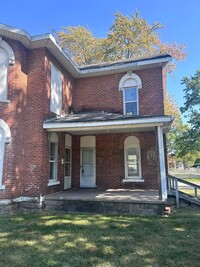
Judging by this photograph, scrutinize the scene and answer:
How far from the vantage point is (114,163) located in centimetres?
1105

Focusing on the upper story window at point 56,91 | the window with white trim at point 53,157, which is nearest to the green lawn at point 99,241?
the window with white trim at point 53,157

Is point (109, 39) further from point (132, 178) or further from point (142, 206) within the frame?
point (142, 206)

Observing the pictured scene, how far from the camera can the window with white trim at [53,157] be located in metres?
9.22

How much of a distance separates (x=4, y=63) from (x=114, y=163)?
22.0 feet

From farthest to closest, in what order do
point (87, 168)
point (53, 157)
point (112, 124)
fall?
point (87, 168)
point (53, 157)
point (112, 124)

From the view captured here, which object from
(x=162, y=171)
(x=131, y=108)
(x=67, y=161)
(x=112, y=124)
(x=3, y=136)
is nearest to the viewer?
(x=162, y=171)

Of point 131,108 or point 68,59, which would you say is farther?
point 131,108

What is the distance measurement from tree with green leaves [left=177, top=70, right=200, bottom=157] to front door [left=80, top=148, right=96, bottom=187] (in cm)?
1022

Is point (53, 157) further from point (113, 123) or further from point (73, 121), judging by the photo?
point (113, 123)

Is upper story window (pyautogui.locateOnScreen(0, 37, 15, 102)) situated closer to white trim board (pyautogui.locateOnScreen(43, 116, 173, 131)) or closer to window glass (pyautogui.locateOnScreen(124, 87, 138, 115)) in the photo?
white trim board (pyautogui.locateOnScreen(43, 116, 173, 131))

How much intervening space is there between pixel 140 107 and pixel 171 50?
14796 mm

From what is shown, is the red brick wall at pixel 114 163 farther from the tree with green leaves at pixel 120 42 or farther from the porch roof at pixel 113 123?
the tree with green leaves at pixel 120 42

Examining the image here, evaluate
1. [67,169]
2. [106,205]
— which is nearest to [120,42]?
[67,169]

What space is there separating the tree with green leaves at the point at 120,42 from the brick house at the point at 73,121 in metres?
11.4
